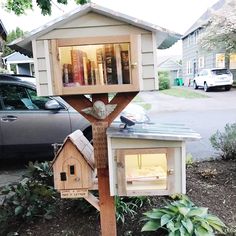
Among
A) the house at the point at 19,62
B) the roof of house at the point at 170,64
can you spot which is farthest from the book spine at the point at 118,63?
the roof of house at the point at 170,64

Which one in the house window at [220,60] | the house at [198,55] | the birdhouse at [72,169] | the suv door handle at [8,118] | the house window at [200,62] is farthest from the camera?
the house window at [200,62]

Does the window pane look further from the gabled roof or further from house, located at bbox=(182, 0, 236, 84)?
house, located at bbox=(182, 0, 236, 84)

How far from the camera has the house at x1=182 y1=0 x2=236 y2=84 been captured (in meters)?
23.0

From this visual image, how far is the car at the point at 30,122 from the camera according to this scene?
5211mm

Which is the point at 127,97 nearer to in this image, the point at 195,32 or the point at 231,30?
the point at 231,30

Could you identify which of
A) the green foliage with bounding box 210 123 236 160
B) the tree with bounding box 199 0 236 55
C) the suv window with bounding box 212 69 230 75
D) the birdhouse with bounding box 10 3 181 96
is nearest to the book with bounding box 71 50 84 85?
the birdhouse with bounding box 10 3 181 96

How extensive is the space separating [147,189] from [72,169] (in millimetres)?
644

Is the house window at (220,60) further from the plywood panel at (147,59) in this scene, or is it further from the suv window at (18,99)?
the plywood panel at (147,59)

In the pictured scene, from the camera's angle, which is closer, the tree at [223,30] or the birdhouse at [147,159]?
the birdhouse at [147,159]

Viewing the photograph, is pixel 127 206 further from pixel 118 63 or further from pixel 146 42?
pixel 146 42

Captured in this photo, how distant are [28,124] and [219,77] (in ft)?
55.8

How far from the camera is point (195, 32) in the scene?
1064 inches

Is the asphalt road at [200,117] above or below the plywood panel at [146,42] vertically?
below

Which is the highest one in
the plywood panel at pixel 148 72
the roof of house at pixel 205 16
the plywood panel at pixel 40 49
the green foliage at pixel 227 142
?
the roof of house at pixel 205 16
